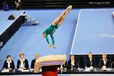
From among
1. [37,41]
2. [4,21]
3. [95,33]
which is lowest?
[37,41]

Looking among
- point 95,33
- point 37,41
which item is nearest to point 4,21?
point 37,41

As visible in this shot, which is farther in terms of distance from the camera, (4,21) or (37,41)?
(4,21)

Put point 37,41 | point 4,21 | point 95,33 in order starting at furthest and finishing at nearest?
point 4,21 < point 37,41 < point 95,33

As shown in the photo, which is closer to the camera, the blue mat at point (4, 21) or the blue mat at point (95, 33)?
the blue mat at point (95, 33)

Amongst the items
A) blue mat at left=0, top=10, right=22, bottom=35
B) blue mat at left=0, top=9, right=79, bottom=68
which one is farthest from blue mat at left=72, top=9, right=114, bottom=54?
blue mat at left=0, top=10, right=22, bottom=35

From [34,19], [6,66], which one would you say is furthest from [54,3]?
[6,66]

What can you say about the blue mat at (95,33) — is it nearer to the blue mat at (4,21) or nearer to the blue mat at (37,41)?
the blue mat at (37,41)

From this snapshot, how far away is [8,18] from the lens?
1559cm

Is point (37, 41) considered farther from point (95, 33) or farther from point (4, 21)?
point (95, 33)

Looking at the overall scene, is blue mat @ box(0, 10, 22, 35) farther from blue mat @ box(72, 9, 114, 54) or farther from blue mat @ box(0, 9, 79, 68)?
blue mat @ box(72, 9, 114, 54)

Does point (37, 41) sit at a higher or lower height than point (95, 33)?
lower

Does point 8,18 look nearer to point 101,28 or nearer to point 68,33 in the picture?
point 68,33

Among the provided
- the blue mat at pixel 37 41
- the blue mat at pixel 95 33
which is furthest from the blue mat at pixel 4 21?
the blue mat at pixel 95 33

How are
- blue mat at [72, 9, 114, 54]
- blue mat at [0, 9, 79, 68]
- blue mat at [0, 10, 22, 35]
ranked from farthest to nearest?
blue mat at [0, 10, 22, 35] < blue mat at [0, 9, 79, 68] < blue mat at [72, 9, 114, 54]
